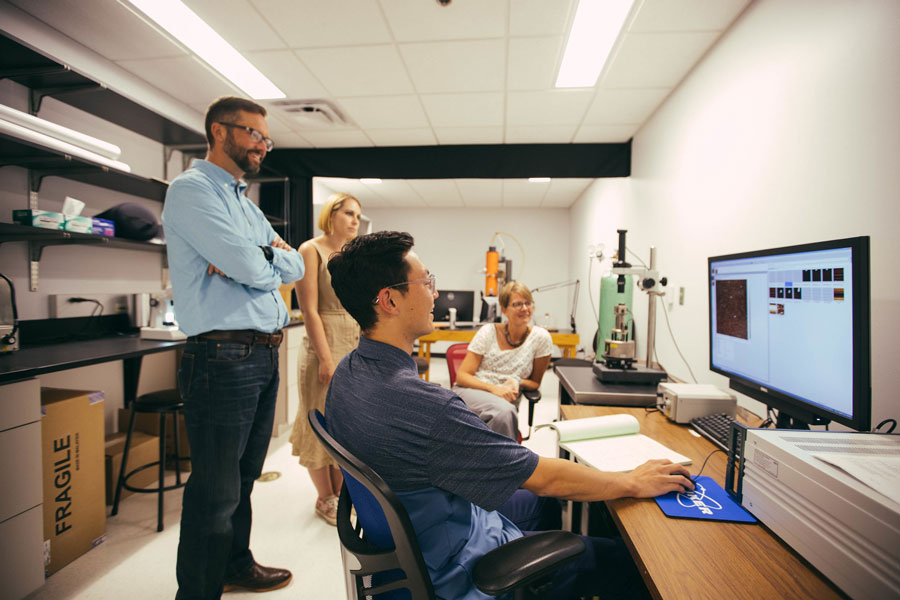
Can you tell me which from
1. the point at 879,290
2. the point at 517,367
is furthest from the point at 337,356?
the point at 879,290

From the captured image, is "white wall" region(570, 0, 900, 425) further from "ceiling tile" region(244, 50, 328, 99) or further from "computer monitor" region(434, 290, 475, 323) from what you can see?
"ceiling tile" region(244, 50, 328, 99)

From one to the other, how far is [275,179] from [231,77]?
110 centimetres

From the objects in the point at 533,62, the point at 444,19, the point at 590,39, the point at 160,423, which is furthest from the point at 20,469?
the point at 590,39

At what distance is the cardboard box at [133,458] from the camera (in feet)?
6.89

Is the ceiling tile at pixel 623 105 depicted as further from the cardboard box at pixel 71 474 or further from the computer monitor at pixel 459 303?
the cardboard box at pixel 71 474

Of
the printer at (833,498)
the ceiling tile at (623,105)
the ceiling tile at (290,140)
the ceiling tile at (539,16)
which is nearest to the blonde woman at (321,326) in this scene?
the ceiling tile at (539,16)

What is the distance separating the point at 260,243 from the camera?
4.97ft

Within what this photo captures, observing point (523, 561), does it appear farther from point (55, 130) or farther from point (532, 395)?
point (55, 130)

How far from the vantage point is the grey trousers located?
1784 millimetres

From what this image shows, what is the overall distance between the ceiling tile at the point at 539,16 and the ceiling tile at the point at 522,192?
287 centimetres

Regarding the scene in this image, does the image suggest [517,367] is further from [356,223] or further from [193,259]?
[193,259]

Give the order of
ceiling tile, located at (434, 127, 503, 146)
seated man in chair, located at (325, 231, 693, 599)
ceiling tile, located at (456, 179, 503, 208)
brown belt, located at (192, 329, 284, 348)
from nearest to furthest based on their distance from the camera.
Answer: seated man in chair, located at (325, 231, 693, 599) → brown belt, located at (192, 329, 284, 348) → ceiling tile, located at (434, 127, 503, 146) → ceiling tile, located at (456, 179, 503, 208)

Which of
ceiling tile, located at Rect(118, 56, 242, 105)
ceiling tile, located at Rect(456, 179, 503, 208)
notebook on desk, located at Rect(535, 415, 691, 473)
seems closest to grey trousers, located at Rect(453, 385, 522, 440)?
notebook on desk, located at Rect(535, 415, 691, 473)

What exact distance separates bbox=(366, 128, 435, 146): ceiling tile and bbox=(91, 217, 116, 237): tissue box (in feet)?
7.11
